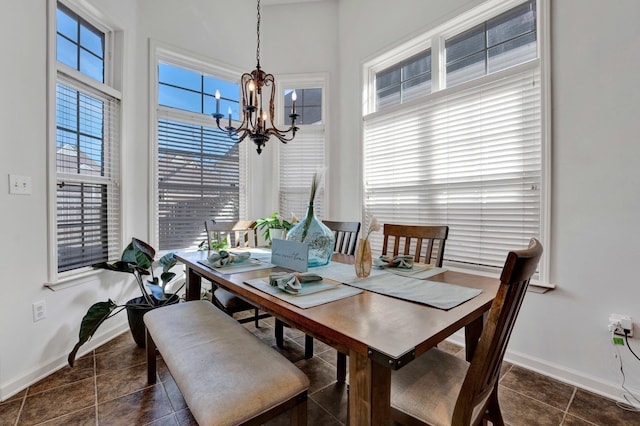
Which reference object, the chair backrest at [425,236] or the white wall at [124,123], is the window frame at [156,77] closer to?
the white wall at [124,123]

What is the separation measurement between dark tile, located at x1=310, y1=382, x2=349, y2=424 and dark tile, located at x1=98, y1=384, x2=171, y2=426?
848mm

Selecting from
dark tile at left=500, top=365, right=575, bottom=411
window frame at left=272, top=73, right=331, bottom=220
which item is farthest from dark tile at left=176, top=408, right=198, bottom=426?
window frame at left=272, top=73, right=331, bottom=220

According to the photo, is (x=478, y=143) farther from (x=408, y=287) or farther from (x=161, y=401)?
(x=161, y=401)

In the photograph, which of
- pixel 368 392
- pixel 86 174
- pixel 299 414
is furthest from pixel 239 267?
pixel 86 174

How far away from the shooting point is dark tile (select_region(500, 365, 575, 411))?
1.69 m

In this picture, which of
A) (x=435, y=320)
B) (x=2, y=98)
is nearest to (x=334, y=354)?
(x=435, y=320)

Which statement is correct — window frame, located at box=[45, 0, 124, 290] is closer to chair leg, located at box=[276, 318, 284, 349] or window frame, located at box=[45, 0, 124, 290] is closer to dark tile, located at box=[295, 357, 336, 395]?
chair leg, located at box=[276, 318, 284, 349]

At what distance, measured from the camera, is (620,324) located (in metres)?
1.67

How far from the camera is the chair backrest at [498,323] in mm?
750

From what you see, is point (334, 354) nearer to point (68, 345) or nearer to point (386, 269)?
point (386, 269)

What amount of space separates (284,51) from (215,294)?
3.02m

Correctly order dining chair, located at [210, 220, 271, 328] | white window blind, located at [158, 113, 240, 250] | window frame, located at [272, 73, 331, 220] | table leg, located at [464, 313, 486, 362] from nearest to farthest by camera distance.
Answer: table leg, located at [464, 313, 486, 362], dining chair, located at [210, 220, 271, 328], white window blind, located at [158, 113, 240, 250], window frame, located at [272, 73, 331, 220]

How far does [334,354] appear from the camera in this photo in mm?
2221

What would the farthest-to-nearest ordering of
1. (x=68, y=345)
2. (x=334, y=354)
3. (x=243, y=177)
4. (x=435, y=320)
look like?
(x=243, y=177) → (x=334, y=354) → (x=68, y=345) → (x=435, y=320)
